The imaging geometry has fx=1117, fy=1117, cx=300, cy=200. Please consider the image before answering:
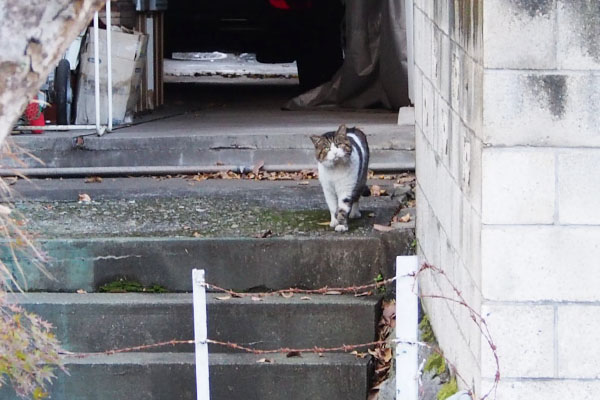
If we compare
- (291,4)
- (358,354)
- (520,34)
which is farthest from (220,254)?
(291,4)

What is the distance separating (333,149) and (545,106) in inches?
121

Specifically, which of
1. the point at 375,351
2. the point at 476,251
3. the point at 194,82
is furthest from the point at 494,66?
the point at 194,82

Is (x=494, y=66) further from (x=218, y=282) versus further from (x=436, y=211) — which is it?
(x=218, y=282)

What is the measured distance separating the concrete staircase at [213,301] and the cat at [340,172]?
150mm

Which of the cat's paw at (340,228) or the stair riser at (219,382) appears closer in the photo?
the stair riser at (219,382)

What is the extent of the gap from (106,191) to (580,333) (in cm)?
514

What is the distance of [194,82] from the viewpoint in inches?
599

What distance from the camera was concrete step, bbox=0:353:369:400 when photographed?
6.53 meters

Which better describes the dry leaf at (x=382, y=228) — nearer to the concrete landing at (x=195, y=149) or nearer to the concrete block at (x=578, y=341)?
the concrete landing at (x=195, y=149)

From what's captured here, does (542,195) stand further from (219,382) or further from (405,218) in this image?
(405,218)

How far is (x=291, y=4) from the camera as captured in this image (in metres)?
13.3

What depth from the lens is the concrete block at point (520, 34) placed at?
13.7ft

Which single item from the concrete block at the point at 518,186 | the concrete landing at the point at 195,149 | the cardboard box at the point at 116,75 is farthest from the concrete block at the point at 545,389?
the cardboard box at the point at 116,75

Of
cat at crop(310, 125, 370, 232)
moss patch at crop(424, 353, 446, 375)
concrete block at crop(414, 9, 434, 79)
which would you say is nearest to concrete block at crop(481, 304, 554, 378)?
moss patch at crop(424, 353, 446, 375)
